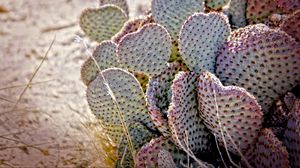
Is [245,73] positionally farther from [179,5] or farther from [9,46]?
[9,46]

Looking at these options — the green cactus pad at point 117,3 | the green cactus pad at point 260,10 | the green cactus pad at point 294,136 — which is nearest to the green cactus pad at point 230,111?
the green cactus pad at point 294,136

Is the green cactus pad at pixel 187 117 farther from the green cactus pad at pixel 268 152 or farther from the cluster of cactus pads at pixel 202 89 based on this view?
the green cactus pad at pixel 268 152

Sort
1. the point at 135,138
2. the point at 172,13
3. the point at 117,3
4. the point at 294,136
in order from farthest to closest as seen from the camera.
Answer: the point at 117,3
the point at 172,13
the point at 135,138
the point at 294,136

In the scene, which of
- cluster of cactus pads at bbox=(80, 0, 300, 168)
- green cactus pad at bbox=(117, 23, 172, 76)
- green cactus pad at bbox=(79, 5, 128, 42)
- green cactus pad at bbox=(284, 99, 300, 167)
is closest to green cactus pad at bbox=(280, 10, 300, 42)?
cluster of cactus pads at bbox=(80, 0, 300, 168)

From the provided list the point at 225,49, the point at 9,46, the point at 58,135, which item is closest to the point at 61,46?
the point at 9,46

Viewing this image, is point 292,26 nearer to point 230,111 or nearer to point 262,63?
point 262,63

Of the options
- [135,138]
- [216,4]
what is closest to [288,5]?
[216,4]

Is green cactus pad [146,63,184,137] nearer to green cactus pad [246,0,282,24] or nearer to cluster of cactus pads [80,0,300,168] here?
Answer: cluster of cactus pads [80,0,300,168]
